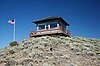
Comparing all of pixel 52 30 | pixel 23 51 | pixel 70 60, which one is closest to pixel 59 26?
pixel 52 30

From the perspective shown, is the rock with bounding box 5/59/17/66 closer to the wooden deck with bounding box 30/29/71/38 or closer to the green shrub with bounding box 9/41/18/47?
the green shrub with bounding box 9/41/18/47

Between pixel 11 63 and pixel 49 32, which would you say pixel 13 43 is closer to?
pixel 49 32

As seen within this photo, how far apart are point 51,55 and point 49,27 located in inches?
513

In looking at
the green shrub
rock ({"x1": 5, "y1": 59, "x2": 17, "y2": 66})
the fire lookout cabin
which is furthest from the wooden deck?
rock ({"x1": 5, "y1": 59, "x2": 17, "y2": 66})

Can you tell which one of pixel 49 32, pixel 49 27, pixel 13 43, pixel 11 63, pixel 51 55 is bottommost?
pixel 11 63

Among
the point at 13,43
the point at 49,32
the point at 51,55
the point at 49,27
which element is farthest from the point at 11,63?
the point at 49,27

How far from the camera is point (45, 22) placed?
4394cm

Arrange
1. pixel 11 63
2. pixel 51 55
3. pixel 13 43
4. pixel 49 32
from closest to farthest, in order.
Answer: pixel 11 63, pixel 51 55, pixel 49 32, pixel 13 43

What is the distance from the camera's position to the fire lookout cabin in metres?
41.4

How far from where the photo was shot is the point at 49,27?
43.1 meters

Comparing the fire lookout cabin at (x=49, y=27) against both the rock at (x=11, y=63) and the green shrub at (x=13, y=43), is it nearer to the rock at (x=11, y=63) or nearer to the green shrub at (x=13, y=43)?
the green shrub at (x=13, y=43)

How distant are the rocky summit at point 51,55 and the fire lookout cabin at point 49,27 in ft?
9.25

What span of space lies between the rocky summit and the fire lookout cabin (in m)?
2.82

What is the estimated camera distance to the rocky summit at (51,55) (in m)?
28.7
